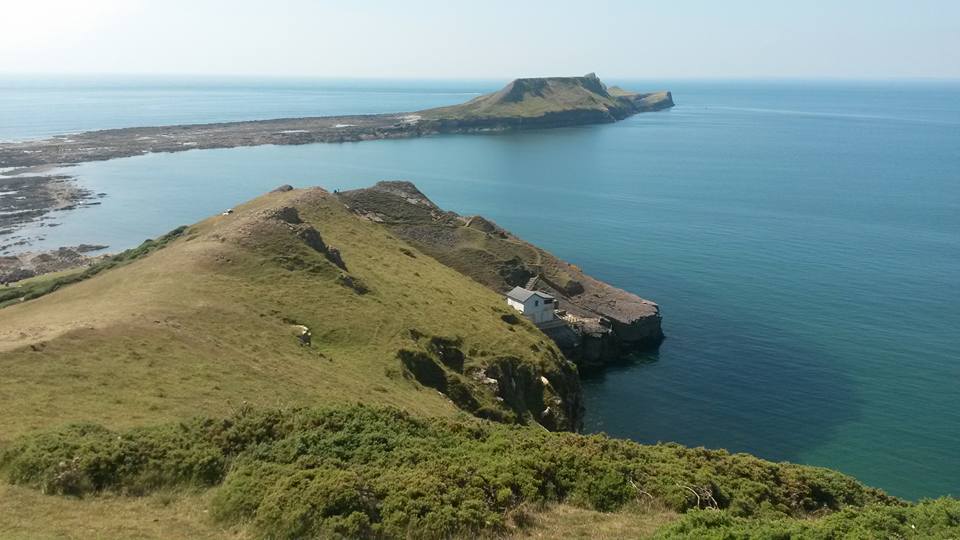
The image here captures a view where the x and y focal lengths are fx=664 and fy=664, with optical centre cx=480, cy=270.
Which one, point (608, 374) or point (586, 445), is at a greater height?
point (586, 445)

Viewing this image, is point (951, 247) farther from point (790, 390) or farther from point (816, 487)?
point (816, 487)

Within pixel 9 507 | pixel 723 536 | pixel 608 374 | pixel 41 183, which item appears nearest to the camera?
pixel 723 536

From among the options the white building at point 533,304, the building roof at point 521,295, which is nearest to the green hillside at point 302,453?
the white building at point 533,304

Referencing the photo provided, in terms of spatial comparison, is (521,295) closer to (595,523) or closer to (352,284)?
(352,284)

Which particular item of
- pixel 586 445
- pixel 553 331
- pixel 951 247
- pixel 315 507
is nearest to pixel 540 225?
pixel 553 331

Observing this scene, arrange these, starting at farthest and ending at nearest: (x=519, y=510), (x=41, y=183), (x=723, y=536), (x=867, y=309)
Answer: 1. (x=41, y=183)
2. (x=867, y=309)
3. (x=519, y=510)
4. (x=723, y=536)

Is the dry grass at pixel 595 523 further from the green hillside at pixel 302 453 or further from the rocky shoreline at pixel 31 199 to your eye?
the rocky shoreline at pixel 31 199

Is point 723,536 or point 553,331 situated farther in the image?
point 553,331
